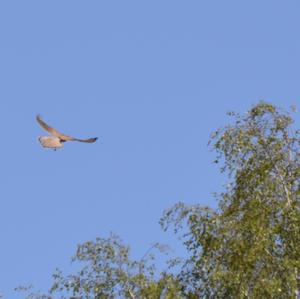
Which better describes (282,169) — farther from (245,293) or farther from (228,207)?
(245,293)

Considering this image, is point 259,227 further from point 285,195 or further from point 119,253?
point 119,253

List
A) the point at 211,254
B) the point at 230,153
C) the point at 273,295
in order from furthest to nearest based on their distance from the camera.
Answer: the point at 230,153 < the point at 211,254 < the point at 273,295

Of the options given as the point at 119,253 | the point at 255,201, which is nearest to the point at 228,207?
the point at 255,201

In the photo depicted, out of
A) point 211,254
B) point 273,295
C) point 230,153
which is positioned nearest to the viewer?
point 273,295

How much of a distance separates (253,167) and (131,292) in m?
5.59

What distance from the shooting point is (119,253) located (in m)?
36.8

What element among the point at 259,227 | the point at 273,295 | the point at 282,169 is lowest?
the point at 273,295

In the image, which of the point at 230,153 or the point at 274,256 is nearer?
the point at 274,256

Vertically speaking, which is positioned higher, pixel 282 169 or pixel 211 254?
pixel 282 169

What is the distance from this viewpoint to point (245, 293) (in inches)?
1283

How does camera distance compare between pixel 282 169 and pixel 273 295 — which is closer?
pixel 273 295

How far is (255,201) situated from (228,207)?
4.57 ft

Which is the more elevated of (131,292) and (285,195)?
(285,195)

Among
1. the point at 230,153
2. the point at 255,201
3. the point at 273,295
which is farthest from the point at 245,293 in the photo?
the point at 230,153
